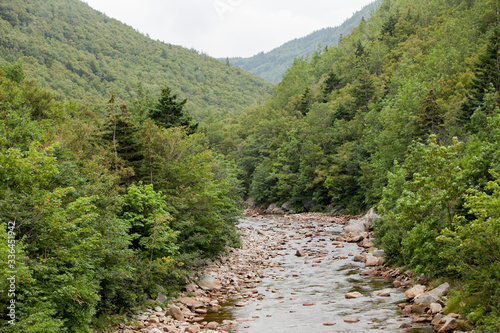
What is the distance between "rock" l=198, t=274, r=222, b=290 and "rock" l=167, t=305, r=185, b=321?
15.0ft

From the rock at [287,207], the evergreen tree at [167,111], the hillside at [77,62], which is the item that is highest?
the hillside at [77,62]

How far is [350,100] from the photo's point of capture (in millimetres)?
73812

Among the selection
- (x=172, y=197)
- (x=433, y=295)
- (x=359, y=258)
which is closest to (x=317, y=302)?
(x=433, y=295)

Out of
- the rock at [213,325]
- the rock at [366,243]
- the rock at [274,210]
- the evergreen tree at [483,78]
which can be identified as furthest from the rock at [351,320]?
the rock at [274,210]

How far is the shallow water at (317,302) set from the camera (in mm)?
15586

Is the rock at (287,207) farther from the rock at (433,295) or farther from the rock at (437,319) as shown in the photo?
the rock at (437,319)

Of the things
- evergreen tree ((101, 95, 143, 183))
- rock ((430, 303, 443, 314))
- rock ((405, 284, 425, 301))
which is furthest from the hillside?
rock ((430, 303, 443, 314))

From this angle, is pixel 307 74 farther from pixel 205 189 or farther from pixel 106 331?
pixel 106 331

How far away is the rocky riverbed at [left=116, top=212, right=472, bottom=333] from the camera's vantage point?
Answer: 613 inches

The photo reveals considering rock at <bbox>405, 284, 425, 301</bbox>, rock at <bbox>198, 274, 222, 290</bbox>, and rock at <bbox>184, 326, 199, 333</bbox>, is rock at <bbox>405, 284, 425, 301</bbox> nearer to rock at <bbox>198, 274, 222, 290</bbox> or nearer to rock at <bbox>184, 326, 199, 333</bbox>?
rock at <bbox>184, 326, 199, 333</bbox>

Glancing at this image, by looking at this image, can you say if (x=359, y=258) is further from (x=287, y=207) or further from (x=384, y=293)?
(x=287, y=207)

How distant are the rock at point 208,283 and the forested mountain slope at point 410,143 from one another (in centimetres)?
1140

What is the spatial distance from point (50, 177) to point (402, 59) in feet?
243

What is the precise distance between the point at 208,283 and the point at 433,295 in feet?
40.6
